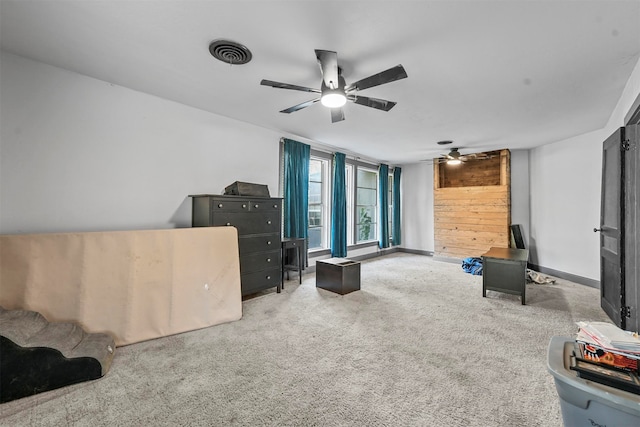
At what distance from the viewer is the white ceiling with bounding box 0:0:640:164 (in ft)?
5.78

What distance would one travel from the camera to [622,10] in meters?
1.72

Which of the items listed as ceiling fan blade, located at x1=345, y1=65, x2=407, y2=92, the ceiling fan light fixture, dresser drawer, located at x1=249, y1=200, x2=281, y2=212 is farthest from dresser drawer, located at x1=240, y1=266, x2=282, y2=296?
ceiling fan blade, located at x1=345, y1=65, x2=407, y2=92

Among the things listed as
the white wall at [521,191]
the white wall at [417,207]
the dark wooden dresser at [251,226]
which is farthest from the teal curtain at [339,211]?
the white wall at [521,191]

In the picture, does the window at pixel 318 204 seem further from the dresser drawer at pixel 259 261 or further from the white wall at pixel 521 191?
the white wall at pixel 521 191

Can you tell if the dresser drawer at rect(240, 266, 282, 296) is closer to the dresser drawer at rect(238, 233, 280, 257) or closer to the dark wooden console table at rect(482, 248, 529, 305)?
the dresser drawer at rect(238, 233, 280, 257)

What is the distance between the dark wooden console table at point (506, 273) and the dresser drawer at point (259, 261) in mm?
2873

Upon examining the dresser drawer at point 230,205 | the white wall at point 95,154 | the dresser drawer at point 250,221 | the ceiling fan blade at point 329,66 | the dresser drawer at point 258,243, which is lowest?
the dresser drawer at point 258,243

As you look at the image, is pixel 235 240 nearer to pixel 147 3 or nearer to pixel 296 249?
pixel 296 249

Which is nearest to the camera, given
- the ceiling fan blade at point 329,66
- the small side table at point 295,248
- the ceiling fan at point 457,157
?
the ceiling fan blade at point 329,66

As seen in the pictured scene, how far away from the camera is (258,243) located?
3.62 metres

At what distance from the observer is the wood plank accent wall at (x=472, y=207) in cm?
573

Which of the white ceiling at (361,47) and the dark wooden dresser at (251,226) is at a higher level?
the white ceiling at (361,47)

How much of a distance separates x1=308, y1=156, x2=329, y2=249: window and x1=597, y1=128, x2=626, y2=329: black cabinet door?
400 cm

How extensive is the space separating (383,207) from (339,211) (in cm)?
185
